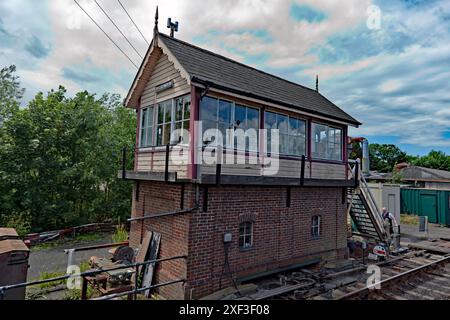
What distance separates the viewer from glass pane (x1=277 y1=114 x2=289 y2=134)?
949cm

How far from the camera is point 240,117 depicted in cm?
847

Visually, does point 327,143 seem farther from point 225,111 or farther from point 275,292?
point 275,292

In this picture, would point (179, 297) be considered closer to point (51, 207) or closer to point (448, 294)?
point (448, 294)

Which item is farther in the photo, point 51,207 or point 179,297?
point 51,207

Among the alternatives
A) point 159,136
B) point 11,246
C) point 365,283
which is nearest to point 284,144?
point 159,136

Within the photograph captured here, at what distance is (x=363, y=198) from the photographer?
12.3m

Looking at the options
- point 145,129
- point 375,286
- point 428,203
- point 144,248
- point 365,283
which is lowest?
point 365,283

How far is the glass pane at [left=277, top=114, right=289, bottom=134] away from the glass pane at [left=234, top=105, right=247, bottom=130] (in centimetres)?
149

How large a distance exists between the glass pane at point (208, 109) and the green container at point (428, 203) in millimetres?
19413

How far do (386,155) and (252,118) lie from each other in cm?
8423

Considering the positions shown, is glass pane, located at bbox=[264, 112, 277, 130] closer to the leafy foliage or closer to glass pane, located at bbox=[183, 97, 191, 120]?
glass pane, located at bbox=[183, 97, 191, 120]

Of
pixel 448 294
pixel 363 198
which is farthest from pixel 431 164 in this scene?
pixel 448 294
